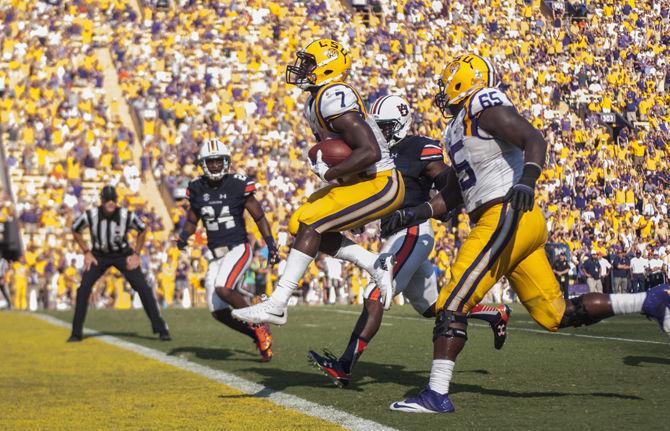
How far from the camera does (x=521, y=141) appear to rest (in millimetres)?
5148

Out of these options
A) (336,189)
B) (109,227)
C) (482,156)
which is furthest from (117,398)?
(109,227)

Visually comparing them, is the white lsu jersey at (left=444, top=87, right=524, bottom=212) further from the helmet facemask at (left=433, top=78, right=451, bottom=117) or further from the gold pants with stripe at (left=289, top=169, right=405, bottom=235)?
the gold pants with stripe at (left=289, top=169, right=405, bottom=235)

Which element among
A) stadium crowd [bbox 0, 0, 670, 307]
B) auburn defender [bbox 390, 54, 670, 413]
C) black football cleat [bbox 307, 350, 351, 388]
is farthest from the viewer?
stadium crowd [bbox 0, 0, 670, 307]

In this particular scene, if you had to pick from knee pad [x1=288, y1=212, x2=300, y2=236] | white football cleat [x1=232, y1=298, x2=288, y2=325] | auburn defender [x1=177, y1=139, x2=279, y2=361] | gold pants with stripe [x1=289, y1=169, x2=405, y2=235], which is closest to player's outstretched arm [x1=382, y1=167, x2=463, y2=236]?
gold pants with stripe [x1=289, y1=169, x2=405, y2=235]

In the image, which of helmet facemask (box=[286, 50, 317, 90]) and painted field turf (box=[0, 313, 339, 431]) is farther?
helmet facemask (box=[286, 50, 317, 90])

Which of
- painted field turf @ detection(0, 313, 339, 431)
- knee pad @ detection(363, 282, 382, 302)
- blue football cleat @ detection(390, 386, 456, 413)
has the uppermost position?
knee pad @ detection(363, 282, 382, 302)

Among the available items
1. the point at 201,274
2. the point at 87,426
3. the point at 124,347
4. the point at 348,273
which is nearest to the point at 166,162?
the point at 201,274

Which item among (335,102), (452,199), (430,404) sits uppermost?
(335,102)

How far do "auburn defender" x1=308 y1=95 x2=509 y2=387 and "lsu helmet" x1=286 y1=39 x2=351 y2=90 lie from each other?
82cm

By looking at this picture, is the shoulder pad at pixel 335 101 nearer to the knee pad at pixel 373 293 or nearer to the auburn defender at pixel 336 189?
the auburn defender at pixel 336 189

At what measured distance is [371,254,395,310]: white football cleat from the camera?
607cm

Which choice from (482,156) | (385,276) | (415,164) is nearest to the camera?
(482,156)

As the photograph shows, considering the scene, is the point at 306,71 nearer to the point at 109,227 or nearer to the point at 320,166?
the point at 320,166

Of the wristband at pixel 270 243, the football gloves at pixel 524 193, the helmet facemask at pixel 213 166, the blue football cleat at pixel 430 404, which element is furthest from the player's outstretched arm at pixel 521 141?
the helmet facemask at pixel 213 166
